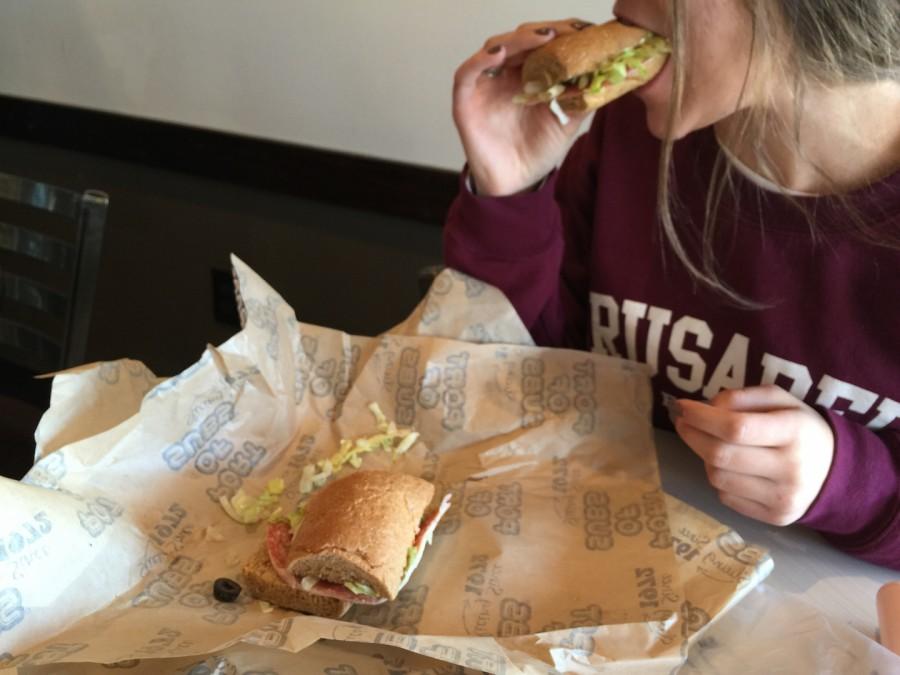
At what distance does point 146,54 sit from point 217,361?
1.99m

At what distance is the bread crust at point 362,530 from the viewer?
0.81m

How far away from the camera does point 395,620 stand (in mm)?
808

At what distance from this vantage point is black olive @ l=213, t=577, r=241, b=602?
0.81 metres

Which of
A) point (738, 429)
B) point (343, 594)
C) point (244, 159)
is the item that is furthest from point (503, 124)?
point (244, 159)

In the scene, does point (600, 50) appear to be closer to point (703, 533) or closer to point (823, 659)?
point (703, 533)

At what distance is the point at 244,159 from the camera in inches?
104

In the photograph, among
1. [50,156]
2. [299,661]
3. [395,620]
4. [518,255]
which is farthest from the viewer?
[50,156]

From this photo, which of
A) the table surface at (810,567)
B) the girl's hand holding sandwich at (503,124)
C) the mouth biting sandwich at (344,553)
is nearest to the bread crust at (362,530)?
the mouth biting sandwich at (344,553)

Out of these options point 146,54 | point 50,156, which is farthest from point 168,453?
point 50,156

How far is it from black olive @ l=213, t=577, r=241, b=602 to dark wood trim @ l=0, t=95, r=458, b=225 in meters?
1.64

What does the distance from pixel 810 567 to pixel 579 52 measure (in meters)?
0.62

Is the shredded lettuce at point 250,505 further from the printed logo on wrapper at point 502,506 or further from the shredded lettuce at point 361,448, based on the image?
the printed logo on wrapper at point 502,506

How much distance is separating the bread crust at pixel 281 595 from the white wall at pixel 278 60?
1.49 meters

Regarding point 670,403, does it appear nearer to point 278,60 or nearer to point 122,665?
point 122,665
